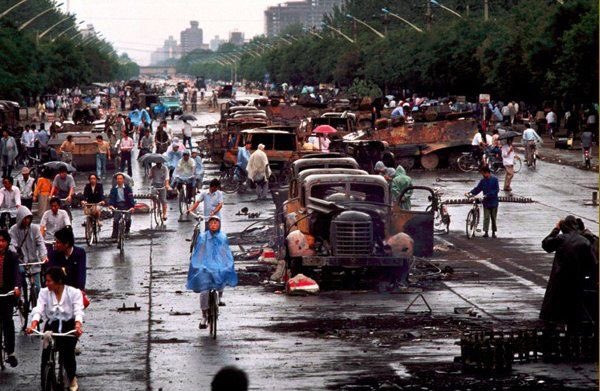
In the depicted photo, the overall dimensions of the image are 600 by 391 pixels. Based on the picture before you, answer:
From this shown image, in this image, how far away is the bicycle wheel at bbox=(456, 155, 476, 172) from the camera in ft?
182

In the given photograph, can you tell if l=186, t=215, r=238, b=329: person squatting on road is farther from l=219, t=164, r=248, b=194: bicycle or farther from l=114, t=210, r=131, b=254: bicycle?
l=219, t=164, r=248, b=194: bicycle

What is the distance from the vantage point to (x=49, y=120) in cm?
10194

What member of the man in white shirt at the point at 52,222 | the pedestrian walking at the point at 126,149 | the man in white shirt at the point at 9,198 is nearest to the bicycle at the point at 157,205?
the man in white shirt at the point at 9,198

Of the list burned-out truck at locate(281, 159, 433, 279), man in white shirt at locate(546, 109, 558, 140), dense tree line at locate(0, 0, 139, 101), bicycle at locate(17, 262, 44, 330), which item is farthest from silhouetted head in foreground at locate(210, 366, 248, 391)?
dense tree line at locate(0, 0, 139, 101)

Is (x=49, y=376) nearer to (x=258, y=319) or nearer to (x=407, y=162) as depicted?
(x=258, y=319)

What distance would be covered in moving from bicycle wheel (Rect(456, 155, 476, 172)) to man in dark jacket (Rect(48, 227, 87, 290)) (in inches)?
1535

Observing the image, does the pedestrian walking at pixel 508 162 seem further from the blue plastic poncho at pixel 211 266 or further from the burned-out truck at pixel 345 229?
the blue plastic poncho at pixel 211 266

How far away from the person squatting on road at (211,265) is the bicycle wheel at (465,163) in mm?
35702

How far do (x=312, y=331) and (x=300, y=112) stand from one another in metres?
59.6

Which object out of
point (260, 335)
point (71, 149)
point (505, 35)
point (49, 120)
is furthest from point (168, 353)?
point (49, 120)

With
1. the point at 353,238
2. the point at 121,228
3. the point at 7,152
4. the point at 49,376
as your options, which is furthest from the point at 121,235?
the point at 7,152

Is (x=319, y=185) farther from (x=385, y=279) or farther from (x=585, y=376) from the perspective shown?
(x=585, y=376)

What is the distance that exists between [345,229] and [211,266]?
538 cm

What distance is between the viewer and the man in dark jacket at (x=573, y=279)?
1958cm
